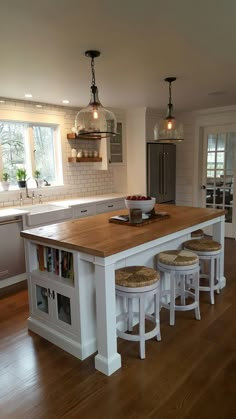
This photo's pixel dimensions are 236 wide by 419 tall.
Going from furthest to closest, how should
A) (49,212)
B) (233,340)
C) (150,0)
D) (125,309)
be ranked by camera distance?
(49,212)
(125,309)
(233,340)
(150,0)

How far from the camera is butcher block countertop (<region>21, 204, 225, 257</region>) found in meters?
2.15

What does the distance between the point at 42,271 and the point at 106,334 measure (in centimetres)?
84

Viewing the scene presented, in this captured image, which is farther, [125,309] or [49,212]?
[49,212]

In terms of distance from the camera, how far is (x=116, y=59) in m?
2.73

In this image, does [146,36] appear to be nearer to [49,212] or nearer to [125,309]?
[125,309]

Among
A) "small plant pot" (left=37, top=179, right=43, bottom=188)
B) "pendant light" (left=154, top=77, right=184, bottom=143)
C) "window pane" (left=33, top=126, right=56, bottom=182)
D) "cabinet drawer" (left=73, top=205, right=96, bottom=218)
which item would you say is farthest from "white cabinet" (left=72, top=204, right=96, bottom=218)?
"pendant light" (left=154, top=77, right=184, bottom=143)

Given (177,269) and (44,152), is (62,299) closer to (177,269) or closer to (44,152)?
(177,269)

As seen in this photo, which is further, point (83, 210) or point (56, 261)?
point (83, 210)

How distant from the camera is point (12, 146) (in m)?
4.45

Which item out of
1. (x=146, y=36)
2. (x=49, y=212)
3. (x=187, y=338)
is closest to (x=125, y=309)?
(x=187, y=338)

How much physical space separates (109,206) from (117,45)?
113 inches

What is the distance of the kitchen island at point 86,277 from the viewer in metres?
2.13

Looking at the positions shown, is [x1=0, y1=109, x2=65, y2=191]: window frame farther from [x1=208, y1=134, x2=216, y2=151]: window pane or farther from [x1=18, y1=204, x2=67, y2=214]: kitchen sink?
[x1=208, y1=134, x2=216, y2=151]: window pane

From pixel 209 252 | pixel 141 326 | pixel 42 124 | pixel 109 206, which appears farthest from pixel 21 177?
pixel 141 326
